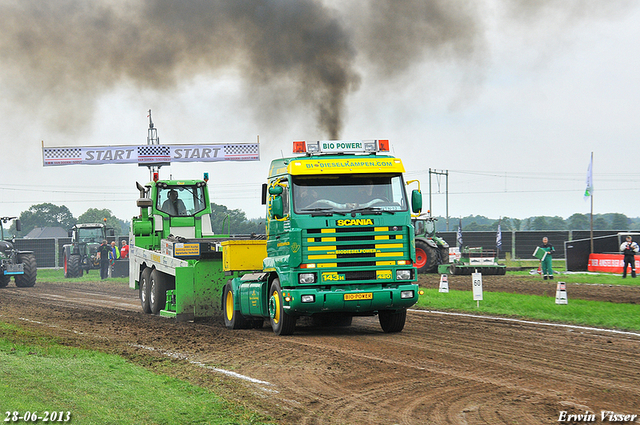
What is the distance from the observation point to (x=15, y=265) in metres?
30.3

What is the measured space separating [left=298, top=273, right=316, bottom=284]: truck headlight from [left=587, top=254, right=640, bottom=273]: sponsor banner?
22633 mm

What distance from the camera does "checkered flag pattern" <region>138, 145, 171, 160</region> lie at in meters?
43.5

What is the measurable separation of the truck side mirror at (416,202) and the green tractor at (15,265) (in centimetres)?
2273

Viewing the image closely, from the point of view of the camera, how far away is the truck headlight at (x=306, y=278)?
12102 millimetres

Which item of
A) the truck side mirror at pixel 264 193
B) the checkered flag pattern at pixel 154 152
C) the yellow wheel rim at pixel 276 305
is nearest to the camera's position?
the yellow wheel rim at pixel 276 305

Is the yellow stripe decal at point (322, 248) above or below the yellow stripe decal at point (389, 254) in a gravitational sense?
above

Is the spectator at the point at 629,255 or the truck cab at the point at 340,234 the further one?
the spectator at the point at 629,255

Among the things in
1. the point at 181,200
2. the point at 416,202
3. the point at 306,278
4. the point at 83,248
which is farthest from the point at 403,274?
the point at 83,248

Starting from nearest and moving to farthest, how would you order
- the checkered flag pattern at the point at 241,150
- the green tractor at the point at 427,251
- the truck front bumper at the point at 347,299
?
1. the truck front bumper at the point at 347,299
2. the green tractor at the point at 427,251
3. the checkered flag pattern at the point at 241,150

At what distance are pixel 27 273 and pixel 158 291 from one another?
15.8m

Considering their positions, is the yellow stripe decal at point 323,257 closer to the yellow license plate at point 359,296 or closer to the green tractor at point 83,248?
the yellow license plate at point 359,296

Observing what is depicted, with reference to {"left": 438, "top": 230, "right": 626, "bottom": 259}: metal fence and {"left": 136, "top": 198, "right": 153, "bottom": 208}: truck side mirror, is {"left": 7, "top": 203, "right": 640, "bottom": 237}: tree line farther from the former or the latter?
{"left": 136, "top": 198, "right": 153, "bottom": 208}: truck side mirror

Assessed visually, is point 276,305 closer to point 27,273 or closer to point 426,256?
point 426,256

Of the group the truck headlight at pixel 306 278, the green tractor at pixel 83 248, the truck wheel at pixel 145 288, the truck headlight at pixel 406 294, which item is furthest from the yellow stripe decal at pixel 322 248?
the green tractor at pixel 83 248
